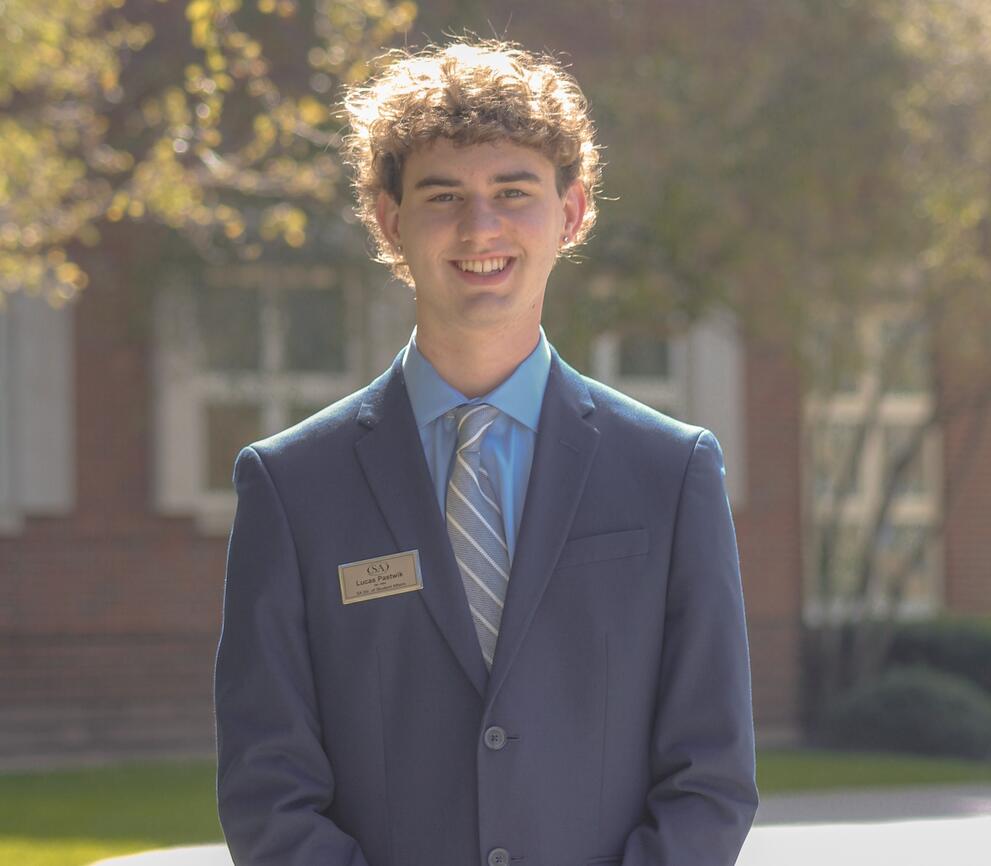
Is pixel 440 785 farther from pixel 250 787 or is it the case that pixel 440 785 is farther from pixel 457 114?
pixel 457 114

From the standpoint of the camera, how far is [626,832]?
97.8 inches

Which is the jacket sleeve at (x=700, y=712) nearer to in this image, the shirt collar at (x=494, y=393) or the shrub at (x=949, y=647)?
the shirt collar at (x=494, y=393)

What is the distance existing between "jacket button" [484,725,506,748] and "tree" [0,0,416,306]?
3891 millimetres

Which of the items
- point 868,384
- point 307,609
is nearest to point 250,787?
point 307,609

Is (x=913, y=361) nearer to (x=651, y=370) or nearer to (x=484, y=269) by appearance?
(x=651, y=370)

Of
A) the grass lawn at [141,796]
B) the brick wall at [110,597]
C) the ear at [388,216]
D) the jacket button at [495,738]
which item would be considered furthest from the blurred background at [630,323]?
the jacket button at [495,738]

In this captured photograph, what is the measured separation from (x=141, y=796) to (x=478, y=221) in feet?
24.1

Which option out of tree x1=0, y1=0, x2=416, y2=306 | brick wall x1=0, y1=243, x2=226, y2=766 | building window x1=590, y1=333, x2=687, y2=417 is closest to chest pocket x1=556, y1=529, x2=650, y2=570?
tree x1=0, y1=0, x2=416, y2=306

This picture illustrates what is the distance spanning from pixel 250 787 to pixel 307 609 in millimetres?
258

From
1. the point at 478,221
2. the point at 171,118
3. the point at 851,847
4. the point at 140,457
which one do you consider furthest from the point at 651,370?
the point at 478,221

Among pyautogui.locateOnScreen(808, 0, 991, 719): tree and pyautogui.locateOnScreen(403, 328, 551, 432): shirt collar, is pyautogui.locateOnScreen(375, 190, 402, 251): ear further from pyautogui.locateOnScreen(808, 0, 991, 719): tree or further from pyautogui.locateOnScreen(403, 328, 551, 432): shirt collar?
pyautogui.locateOnScreen(808, 0, 991, 719): tree

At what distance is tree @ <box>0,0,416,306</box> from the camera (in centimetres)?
750

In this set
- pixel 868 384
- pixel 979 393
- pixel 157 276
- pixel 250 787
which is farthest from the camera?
pixel 868 384

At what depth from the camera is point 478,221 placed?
99.1 inches
